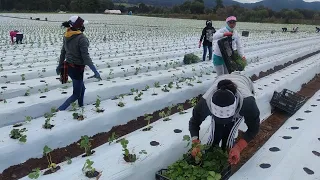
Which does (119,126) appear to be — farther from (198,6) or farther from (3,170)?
(198,6)

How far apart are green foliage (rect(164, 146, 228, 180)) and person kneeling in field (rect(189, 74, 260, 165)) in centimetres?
10

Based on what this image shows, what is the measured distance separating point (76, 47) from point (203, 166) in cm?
210

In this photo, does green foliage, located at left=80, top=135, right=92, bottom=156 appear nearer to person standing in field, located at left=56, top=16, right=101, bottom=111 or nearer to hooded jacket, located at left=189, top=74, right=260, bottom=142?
hooded jacket, located at left=189, top=74, right=260, bottom=142

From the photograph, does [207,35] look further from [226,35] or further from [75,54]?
[75,54]

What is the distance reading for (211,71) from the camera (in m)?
6.71

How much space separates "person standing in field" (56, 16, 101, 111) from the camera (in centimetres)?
363

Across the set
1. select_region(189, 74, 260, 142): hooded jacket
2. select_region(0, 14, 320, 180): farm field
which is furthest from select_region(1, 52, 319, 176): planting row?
→ select_region(189, 74, 260, 142): hooded jacket

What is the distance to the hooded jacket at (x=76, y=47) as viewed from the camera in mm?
3654

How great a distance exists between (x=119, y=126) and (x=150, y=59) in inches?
171

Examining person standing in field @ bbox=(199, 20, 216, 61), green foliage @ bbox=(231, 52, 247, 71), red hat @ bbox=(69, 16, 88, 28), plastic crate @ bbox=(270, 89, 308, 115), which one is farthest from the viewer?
person standing in field @ bbox=(199, 20, 216, 61)

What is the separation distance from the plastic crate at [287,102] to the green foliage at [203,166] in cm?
233

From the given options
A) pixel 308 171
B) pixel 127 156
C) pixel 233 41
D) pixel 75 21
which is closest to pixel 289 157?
pixel 308 171

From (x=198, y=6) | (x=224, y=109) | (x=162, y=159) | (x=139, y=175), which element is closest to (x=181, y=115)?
(x=162, y=159)

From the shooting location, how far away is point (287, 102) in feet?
15.0
